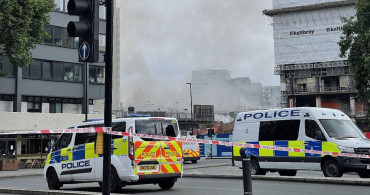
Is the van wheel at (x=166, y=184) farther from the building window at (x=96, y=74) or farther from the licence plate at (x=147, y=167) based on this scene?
the building window at (x=96, y=74)

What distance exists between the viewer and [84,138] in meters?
14.3

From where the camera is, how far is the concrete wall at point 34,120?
38875 mm

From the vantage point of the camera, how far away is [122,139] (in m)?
13.1

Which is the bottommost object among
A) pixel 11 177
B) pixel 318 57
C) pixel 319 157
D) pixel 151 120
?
pixel 11 177

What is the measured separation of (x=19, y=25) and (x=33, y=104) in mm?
13206

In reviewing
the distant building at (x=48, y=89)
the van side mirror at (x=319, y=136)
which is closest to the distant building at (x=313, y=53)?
the distant building at (x=48, y=89)

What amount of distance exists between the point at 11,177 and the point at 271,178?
15.8 meters

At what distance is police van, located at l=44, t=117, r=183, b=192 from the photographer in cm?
1295

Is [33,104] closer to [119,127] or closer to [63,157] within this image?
[63,157]

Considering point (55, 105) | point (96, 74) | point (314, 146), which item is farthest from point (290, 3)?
point (314, 146)

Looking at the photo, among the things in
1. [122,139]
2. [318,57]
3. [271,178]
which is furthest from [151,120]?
[318,57]

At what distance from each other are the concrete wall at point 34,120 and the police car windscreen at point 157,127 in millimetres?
27945

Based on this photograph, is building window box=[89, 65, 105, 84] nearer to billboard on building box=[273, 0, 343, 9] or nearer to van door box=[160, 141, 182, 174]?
A: van door box=[160, 141, 182, 174]

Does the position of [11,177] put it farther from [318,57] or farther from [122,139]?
[318,57]
